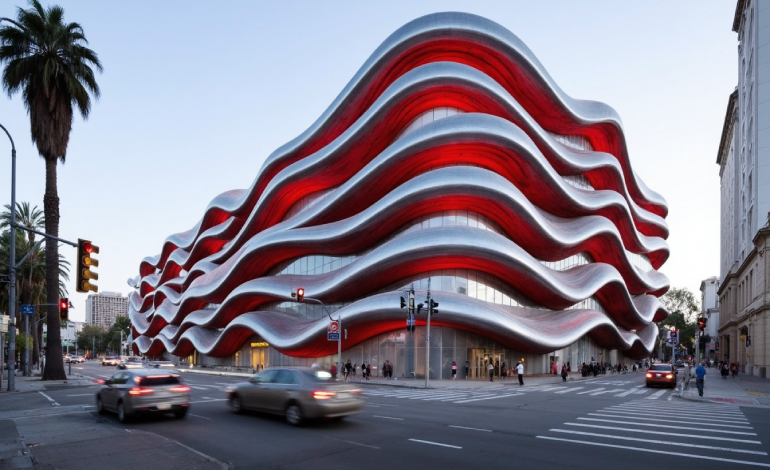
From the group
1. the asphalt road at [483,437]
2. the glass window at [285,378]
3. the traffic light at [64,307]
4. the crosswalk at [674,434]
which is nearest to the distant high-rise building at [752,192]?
the asphalt road at [483,437]

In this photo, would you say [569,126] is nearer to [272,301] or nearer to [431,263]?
[431,263]

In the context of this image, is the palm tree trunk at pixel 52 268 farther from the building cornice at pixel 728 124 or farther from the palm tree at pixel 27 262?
the building cornice at pixel 728 124

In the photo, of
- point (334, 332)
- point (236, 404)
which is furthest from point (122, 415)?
point (334, 332)

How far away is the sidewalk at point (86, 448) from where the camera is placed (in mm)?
11375

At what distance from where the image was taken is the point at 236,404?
19.3 m

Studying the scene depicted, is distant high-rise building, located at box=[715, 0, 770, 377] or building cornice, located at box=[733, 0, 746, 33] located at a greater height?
building cornice, located at box=[733, 0, 746, 33]

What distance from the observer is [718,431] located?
1681cm

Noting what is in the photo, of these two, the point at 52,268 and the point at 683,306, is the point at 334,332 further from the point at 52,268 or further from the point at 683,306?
the point at 683,306

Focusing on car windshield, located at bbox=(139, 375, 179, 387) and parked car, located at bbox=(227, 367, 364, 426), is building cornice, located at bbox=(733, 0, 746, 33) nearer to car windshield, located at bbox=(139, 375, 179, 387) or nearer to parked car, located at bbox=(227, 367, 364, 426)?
parked car, located at bbox=(227, 367, 364, 426)

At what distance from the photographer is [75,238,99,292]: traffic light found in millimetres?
17359

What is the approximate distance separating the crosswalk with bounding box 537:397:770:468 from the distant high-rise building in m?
37.5

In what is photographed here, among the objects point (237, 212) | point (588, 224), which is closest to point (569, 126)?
point (588, 224)

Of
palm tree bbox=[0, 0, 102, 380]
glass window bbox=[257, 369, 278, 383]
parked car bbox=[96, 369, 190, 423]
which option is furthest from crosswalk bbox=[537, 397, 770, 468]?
palm tree bbox=[0, 0, 102, 380]

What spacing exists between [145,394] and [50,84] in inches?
1174
